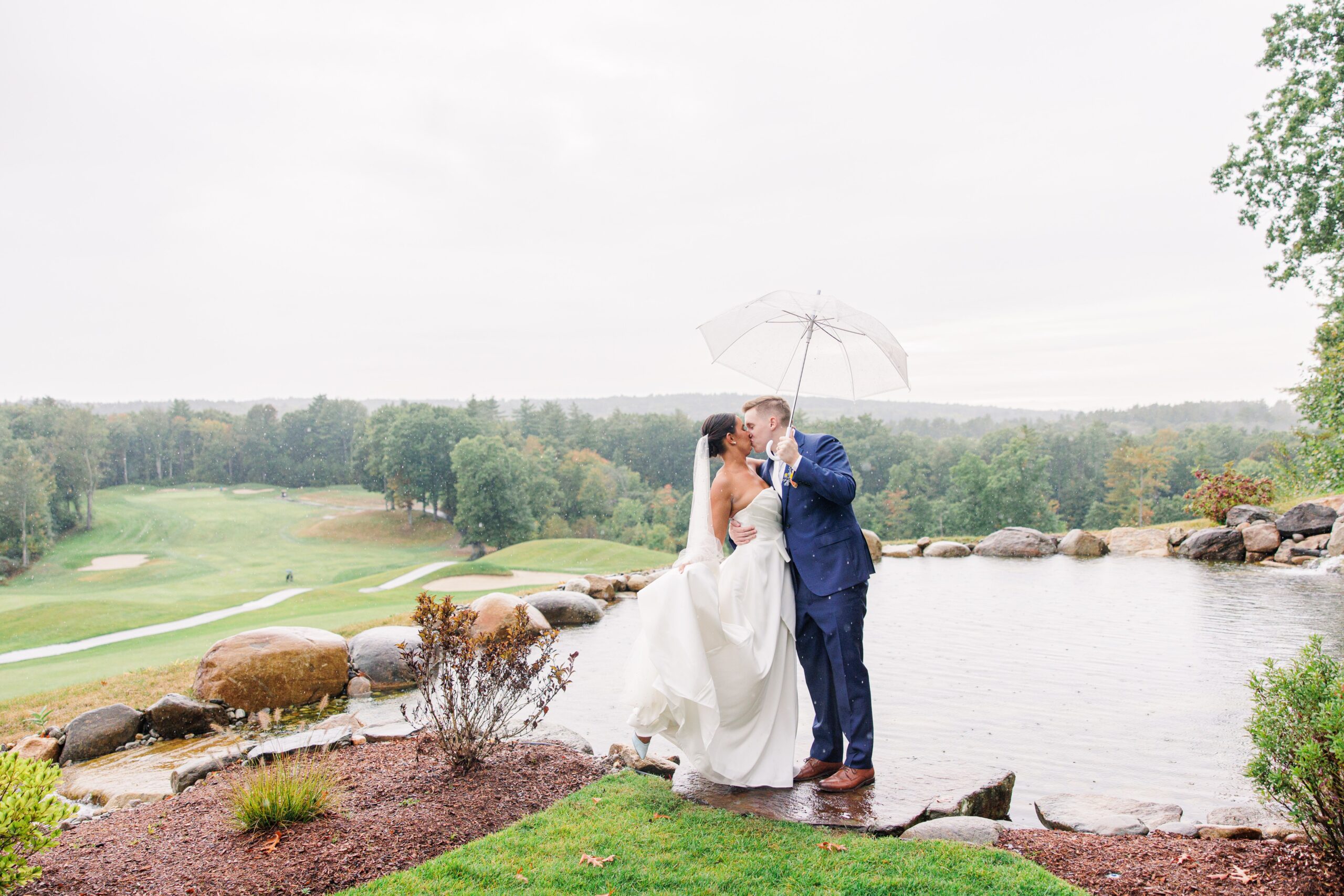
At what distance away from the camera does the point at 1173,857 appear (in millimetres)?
3641

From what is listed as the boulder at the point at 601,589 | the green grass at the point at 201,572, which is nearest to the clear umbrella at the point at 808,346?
the green grass at the point at 201,572

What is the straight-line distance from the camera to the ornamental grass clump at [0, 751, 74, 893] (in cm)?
303

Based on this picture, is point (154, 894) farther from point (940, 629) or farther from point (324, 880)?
point (940, 629)

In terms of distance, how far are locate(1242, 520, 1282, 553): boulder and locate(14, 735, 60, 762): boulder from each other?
2074 cm

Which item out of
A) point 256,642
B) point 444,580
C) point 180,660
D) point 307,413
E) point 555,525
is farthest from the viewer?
point 307,413

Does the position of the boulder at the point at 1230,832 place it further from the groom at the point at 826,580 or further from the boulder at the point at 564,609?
the boulder at the point at 564,609

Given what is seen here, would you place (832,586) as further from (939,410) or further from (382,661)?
(939,410)

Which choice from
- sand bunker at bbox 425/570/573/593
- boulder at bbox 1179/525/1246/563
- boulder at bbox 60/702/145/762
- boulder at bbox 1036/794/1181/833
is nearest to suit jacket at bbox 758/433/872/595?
boulder at bbox 1036/794/1181/833

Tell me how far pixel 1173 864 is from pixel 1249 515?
1827 cm

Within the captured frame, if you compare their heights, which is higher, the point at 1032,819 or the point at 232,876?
the point at 232,876

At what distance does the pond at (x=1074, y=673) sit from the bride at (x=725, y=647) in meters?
1.42

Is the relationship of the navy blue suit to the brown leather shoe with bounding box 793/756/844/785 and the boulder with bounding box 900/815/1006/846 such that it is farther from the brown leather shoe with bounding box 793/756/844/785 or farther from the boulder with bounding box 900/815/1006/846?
the boulder with bounding box 900/815/1006/846

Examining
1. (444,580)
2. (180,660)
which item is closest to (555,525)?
(444,580)

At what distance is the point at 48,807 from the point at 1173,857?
205 inches
